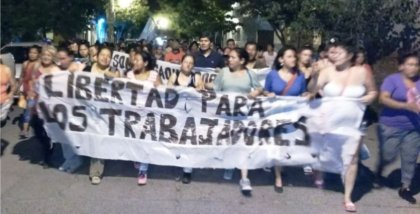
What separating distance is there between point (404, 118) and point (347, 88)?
2.35ft

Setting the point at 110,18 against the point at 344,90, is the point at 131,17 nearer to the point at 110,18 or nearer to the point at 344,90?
the point at 110,18

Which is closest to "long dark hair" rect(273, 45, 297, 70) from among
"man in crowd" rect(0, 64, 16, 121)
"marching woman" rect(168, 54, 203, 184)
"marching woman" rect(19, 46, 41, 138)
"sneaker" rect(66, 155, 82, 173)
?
"marching woman" rect(168, 54, 203, 184)

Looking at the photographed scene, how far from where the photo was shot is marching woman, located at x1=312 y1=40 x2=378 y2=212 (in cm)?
709

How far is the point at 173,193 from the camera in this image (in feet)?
24.7

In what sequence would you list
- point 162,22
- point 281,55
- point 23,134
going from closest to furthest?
point 281,55 < point 23,134 < point 162,22

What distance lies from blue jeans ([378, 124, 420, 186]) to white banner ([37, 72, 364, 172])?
67cm

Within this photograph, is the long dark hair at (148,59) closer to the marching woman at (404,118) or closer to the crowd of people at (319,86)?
the crowd of people at (319,86)

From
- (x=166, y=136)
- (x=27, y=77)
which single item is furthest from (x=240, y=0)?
(x=166, y=136)

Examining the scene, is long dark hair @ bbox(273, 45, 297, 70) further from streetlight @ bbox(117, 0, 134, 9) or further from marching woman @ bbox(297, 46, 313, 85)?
streetlight @ bbox(117, 0, 134, 9)

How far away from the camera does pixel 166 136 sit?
26.2 feet

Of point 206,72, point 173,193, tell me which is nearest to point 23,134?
point 206,72

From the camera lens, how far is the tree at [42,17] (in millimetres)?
21656

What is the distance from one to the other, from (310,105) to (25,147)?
15.3 feet

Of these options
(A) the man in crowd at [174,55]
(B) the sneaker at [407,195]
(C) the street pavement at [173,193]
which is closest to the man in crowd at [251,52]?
(C) the street pavement at [173,193]
